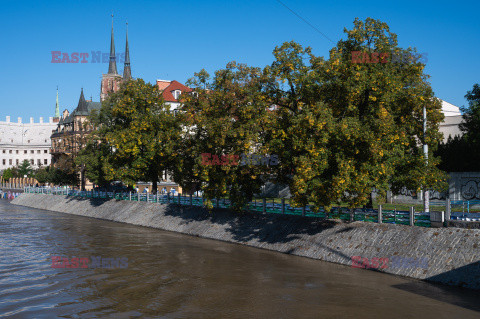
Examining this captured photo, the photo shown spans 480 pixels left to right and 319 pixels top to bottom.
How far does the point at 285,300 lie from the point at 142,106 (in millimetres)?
39203

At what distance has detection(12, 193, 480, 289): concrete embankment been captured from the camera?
76.7ft

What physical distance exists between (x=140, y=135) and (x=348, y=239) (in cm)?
2964

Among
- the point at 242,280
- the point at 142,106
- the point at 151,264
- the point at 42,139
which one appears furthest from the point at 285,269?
the point at 42,139

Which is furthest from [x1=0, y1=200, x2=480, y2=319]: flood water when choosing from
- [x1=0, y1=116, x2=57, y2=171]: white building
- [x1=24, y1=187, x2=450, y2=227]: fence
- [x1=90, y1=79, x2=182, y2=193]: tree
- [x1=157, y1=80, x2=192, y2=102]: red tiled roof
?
[x1=0, y1=116, x2=57, y2=171]: white building

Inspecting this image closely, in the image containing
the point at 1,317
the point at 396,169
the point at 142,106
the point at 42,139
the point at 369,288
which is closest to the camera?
the point at 1,317

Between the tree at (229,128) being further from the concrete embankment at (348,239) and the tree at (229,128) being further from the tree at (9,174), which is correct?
the tree at (9,174)

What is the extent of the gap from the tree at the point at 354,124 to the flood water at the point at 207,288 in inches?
216

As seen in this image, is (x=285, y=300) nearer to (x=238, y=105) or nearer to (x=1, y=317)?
(x=1, y=317)

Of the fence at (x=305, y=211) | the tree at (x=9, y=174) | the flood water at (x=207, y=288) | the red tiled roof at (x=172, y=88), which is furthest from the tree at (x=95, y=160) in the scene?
the tree at (x=9, y=174)

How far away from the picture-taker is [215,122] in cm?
3709

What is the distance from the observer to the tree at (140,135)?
51.6 metres

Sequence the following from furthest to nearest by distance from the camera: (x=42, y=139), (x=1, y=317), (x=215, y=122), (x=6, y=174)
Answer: (x=42, y=139)
(x=6, y=174)
(x=215, y=122)
(x=1, y=317)

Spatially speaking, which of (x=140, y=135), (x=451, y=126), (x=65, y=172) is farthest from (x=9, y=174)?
(x=451, y=126)

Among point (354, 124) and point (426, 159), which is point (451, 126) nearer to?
point (426, 159)
